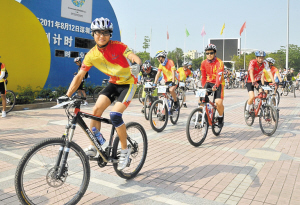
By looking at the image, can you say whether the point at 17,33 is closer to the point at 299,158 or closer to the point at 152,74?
the point at 152,74

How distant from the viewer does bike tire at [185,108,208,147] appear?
5993 mm

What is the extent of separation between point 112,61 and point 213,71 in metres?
3.55

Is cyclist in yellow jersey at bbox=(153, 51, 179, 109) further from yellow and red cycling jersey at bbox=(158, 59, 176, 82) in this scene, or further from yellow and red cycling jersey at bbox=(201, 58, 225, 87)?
yellow and red cycling jersey at bbox=(201, 58, 225, 87)

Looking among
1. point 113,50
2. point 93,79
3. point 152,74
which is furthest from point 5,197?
point 93,79

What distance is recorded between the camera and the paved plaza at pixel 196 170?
3592 millimetres

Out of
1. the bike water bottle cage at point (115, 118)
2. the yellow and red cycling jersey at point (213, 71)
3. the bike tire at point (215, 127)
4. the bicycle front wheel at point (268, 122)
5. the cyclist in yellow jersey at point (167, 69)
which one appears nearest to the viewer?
the bike water bottle cage at point (115, 118)

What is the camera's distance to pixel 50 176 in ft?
9.89

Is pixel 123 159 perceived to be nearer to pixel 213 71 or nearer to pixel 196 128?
pixel 196 128

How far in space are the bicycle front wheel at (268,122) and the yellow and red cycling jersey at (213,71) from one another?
1380mm

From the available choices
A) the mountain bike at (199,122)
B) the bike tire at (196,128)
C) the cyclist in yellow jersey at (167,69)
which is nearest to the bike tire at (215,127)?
the mountain bike at (199,122)

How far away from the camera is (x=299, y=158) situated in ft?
17.7

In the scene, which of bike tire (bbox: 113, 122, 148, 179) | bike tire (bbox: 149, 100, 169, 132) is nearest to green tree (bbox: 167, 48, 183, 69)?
bike tire (bbox: 149, 100, 169, 132)

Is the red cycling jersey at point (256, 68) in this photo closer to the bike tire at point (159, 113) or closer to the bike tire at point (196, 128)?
the bike tire at point (159, 113)

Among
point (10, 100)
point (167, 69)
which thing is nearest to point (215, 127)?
point (167, 69)
